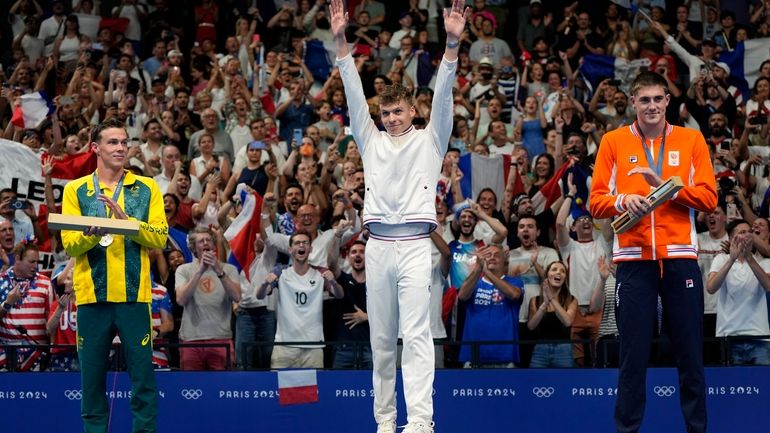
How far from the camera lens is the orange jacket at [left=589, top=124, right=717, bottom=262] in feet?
24.1

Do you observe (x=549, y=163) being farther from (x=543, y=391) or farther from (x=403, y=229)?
(x=403, y=229)

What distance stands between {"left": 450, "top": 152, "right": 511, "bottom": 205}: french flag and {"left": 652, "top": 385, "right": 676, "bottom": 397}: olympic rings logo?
4279 millimetres

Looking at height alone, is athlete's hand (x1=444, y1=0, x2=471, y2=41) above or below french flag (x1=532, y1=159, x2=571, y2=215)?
above

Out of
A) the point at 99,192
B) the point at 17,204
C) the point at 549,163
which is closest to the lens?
the point at 99,192

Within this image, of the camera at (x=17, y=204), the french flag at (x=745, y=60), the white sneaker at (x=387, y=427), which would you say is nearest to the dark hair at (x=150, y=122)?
the camera at (x=17, y=204)

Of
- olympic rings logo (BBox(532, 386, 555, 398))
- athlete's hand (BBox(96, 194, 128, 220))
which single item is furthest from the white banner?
olympic rings logo (BBox(532, 386, 555, 398))

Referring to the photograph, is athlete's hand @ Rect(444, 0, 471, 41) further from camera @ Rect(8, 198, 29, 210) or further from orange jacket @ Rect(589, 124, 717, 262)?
camera @ Rect(8, 198, 29, 210)

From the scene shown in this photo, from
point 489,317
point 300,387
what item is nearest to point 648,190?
point 489,317

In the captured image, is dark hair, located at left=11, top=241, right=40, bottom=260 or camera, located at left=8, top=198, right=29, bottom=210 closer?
dark hair, located at left=11, top=241, right=40, bottom=260

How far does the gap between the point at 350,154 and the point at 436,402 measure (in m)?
4.44

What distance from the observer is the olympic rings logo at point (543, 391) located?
407 inches

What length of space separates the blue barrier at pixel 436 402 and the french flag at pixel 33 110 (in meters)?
5.00

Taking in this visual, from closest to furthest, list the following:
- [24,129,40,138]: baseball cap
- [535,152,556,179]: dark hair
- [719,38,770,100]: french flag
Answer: [535,152,556,179]: dark hair < [24,129,40,138]: baseball cap < [719,38,770,100]: french flag

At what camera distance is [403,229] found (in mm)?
7723
